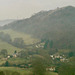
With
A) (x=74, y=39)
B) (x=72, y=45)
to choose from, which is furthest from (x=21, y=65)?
(x=74, y=39)

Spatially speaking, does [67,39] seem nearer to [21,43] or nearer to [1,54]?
[21,43]

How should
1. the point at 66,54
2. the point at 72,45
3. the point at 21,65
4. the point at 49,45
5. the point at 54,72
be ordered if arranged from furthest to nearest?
the point at 49,45 < the point at 72,45 < the point at 66,54 < the point at 21,65 < the point at 54,72

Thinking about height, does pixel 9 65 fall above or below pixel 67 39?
below

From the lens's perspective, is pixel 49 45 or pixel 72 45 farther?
pixel 49 45

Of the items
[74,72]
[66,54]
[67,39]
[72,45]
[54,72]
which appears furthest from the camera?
[67,39]

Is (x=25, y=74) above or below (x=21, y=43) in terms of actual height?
below

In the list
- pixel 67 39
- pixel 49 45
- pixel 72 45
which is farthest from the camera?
pixel 67 39

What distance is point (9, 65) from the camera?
271ft

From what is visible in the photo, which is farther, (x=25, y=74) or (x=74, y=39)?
(x=74, y=39)

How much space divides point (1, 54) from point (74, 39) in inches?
2839

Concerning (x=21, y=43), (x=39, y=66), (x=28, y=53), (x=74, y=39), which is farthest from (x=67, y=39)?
(x=39, y=66)

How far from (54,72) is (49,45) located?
262ft

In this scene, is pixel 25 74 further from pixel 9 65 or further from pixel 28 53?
pixel 28 53

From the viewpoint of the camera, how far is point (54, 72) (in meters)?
67.2
